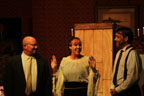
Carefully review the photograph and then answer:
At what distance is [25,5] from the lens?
597 cm

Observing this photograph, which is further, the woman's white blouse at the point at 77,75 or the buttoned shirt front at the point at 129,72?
the woman's white blouse at the point at 77,75

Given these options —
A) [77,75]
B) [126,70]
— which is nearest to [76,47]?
[77,75]

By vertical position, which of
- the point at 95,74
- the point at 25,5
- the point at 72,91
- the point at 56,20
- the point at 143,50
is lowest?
the point at 72,91

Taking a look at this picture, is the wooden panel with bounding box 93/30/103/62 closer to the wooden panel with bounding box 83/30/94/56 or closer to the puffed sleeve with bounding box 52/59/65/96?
the wooden panel with bounding box 83/30/94/56

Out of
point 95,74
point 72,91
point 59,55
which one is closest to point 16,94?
point 72,91

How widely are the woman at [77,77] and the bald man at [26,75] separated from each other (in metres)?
0.23

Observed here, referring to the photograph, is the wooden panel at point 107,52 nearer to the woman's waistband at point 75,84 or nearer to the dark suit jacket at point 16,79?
the woman's waistband at point 75,84

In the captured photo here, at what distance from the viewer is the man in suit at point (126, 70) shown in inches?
111

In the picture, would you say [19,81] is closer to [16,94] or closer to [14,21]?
[16,94]

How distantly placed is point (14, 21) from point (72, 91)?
134 inches

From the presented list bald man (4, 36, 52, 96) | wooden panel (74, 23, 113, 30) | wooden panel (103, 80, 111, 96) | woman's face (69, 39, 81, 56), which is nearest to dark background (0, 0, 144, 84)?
wooden panel (74, 23, 113, 30)

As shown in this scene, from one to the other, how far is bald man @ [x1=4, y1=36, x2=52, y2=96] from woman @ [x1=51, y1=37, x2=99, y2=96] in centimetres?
23

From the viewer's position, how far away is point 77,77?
315 centimetres

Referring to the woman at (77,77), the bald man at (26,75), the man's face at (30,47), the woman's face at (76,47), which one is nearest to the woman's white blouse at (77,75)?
the woman at (77,77)
